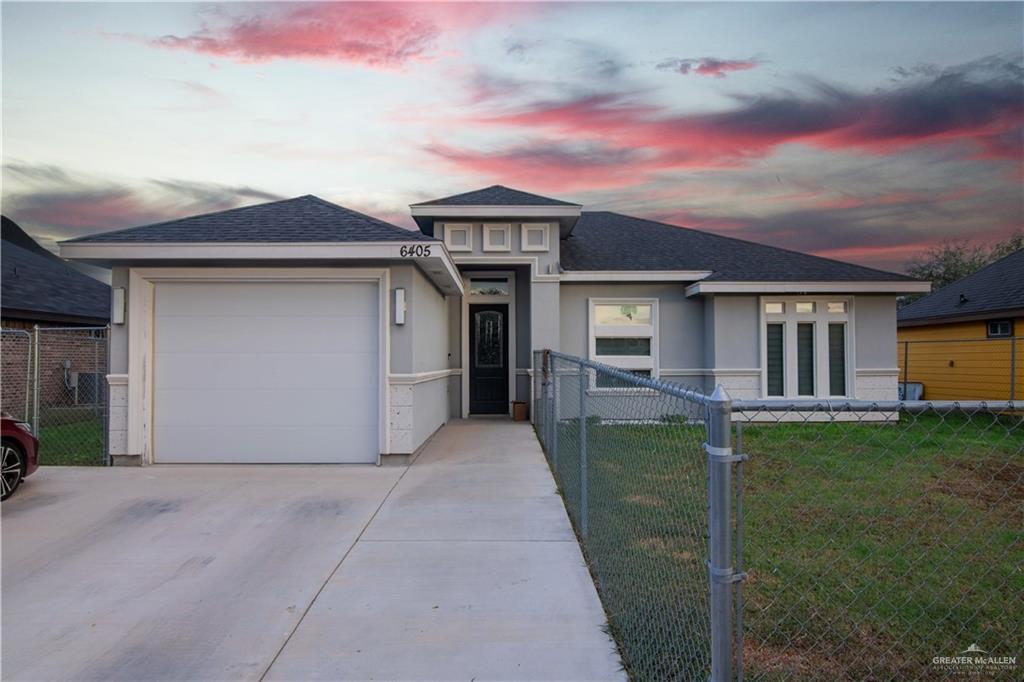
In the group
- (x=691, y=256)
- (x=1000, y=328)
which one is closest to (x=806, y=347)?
(x=691, y=256)

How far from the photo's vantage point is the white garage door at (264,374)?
25.7ft

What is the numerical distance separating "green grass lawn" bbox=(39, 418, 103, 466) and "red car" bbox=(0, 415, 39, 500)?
5.67 ft

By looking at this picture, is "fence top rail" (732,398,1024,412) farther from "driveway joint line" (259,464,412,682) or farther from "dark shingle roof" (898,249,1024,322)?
"dark shingle roof" (898,249,1024,322)

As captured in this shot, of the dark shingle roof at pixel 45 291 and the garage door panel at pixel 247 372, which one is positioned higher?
the dark shingle roof at pixel 45 291

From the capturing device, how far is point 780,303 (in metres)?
12.2

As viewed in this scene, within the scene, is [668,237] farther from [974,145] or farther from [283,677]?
[283,677]

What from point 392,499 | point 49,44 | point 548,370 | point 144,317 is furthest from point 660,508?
point 49,44

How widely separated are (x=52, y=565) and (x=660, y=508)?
4639mm

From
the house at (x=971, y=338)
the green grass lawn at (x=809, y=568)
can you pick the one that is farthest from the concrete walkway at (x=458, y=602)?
the house at (x=971, y=338)

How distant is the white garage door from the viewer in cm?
783

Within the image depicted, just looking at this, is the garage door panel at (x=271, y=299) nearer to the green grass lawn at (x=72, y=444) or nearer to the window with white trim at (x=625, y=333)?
the green grass lawn at (x=72, y=444)

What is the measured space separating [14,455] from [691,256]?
40.8 feet

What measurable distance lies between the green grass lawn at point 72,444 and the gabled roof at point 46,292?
3635 mm

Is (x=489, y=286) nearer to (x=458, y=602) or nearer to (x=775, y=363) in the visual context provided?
(x=775, y=363)
